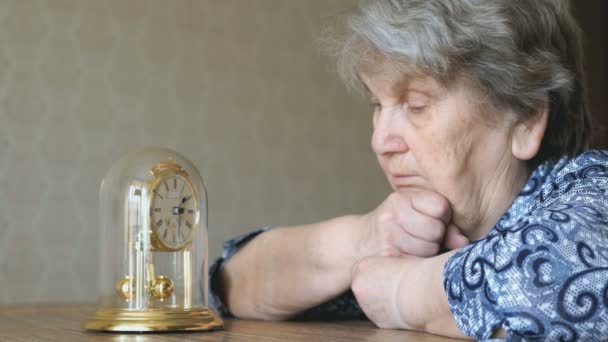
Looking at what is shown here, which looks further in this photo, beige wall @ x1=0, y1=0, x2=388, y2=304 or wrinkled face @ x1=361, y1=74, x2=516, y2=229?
beige wall @ x1=0, y1=0, x2=388, y2=304

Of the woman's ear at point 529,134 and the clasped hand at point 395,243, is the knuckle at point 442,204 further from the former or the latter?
the woman's ear at point 529,134

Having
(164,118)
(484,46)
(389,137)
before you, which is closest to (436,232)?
(389,137)

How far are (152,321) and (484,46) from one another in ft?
1.85

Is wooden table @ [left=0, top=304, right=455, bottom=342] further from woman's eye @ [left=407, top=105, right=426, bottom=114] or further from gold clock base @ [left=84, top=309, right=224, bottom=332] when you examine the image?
woman's eye @ [left=407, top=105, right=426, bottom=114]

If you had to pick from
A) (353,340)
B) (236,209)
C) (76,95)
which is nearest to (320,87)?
(236,209)

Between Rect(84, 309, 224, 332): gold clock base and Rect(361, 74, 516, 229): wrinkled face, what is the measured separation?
0.35 m

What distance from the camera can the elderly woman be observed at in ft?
3.50

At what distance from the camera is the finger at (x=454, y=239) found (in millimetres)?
1170

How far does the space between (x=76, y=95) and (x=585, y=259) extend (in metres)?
1.94

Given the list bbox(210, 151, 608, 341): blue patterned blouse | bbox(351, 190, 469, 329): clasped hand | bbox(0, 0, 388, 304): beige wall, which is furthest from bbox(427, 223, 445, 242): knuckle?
bbox(0, 0, 388, 304): beige wall

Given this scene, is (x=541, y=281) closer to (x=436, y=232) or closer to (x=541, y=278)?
(x=541, y=278)

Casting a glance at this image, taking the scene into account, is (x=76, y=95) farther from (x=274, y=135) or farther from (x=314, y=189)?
(x=314, y=189)

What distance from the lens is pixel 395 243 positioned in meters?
1.16

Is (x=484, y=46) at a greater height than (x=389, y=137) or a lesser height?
greater
